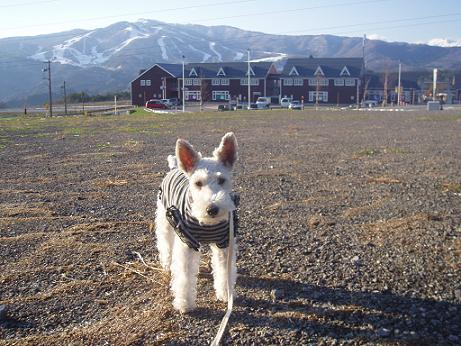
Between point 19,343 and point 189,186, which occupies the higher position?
point 189,186

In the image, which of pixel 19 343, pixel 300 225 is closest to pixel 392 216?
pixel 300 225

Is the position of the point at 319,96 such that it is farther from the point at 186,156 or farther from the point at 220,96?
the point at 186,156

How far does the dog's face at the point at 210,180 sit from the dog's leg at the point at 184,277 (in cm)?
43

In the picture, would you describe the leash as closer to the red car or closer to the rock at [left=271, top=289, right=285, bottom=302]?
the rock at [left=271, top=289, right=285, bottom=302]

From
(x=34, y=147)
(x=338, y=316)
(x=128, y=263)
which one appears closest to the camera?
(x=338, y=316)

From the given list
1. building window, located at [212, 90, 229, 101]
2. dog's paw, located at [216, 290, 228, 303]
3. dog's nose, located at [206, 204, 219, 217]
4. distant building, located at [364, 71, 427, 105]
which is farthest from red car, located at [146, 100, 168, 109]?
dog's nose, located at [206, 204, 219, 217]

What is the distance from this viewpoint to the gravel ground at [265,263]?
11.1 feet

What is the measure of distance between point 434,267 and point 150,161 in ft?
27.9

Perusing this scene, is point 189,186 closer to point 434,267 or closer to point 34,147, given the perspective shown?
point 434,267

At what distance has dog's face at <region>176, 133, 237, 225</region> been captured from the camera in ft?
10.9

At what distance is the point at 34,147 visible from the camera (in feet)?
53.1

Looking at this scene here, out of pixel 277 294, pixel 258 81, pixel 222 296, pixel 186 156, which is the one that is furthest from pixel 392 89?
pixel 186 156

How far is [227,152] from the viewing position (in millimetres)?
3646

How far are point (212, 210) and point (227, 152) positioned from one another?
56 cm
